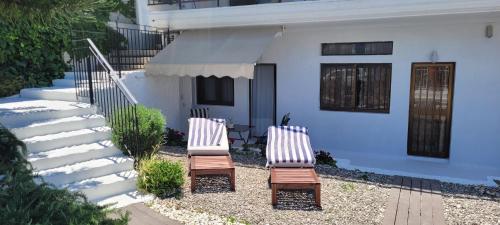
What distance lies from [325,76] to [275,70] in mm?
2292

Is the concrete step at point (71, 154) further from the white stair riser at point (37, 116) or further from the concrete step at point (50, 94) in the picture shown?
the concrete step at point (50, 94)

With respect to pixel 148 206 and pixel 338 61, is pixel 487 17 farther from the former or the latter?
pixel 148 206

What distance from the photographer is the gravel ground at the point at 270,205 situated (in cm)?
861

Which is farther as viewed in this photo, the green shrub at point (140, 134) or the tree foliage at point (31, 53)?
the tree foliage at point (31, 53)

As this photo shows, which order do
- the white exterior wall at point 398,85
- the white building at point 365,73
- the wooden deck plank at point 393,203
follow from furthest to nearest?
the white exterior wall at point 398,85 → the white building at point 365,73 → the wooden deck plank at point 393,203

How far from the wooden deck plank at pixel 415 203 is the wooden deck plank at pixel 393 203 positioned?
340 millimetres

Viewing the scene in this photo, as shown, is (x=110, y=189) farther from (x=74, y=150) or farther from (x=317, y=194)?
(x=317, y=194)

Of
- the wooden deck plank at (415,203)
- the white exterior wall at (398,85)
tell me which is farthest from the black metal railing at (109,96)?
the wooden deck plank at (415,203)

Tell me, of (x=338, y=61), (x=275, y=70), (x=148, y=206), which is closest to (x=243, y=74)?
(x=275, y=70)

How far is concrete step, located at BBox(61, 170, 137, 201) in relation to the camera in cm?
931

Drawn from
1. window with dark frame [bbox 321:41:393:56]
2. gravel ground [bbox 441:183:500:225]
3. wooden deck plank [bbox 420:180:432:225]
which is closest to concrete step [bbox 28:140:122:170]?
wooden deck plank [bbox 420:180:432:225]

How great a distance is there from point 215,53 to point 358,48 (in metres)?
5.72

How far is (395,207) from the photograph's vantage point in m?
9.23

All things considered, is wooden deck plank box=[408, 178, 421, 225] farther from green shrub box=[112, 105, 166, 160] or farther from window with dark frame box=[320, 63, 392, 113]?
green shrub box=[112, 105, 166, 160]
